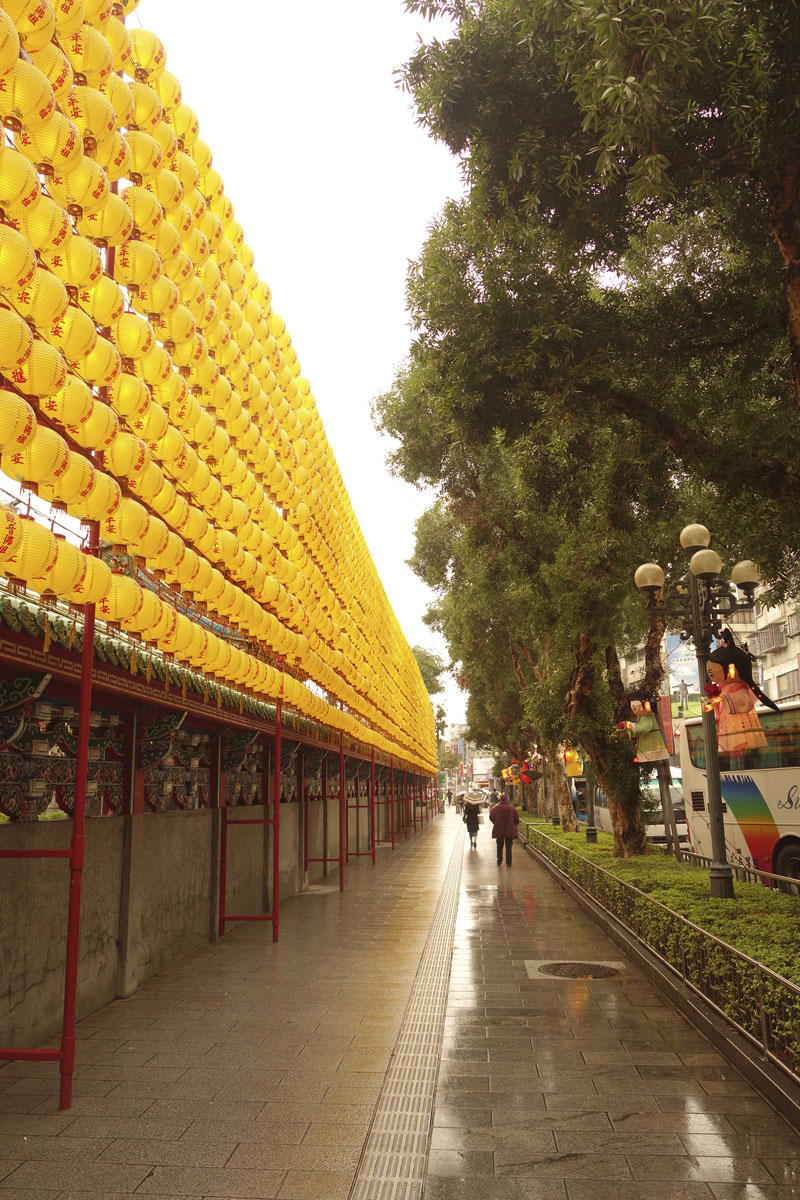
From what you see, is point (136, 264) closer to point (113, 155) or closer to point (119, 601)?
point (113, 155)

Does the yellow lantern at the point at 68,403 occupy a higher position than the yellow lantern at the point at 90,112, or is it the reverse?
the yellow lantern at the point at 90,112

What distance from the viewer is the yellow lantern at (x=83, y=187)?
491 centimetres

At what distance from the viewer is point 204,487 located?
732cm

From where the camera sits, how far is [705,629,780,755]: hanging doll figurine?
8930mm

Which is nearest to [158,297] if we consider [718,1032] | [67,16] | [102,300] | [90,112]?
[102,300]

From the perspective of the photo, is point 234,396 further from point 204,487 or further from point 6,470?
point 6,470

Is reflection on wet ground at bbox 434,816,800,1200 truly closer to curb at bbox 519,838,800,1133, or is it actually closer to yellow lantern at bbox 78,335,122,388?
curb at bbox 519,838,800,1133

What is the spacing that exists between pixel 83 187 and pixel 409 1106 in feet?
20.2

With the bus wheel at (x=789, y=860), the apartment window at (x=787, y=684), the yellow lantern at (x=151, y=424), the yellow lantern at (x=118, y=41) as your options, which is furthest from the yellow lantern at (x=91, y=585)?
the apartment window at (x=787, y=684)

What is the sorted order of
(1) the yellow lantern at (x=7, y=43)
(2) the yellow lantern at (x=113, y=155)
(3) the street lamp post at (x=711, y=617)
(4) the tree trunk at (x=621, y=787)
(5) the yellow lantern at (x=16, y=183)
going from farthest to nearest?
(4) the tree trunk at (x=621, y=787) < (3) the street lamp post at (x=711, y=617) < (2) the yellow lantern at (x=113, y=155) < (5) the yellow lantern at (x=16, y=183) < (1) the yellow lantern at (x=7, y=43)

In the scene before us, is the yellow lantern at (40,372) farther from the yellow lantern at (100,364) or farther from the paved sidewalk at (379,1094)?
the paved sidewalk at (379,1094)

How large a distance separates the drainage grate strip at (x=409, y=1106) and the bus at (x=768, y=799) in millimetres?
8314

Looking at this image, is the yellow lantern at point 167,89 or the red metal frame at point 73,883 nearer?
the red metal frame at point 73,883

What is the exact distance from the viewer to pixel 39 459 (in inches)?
184
